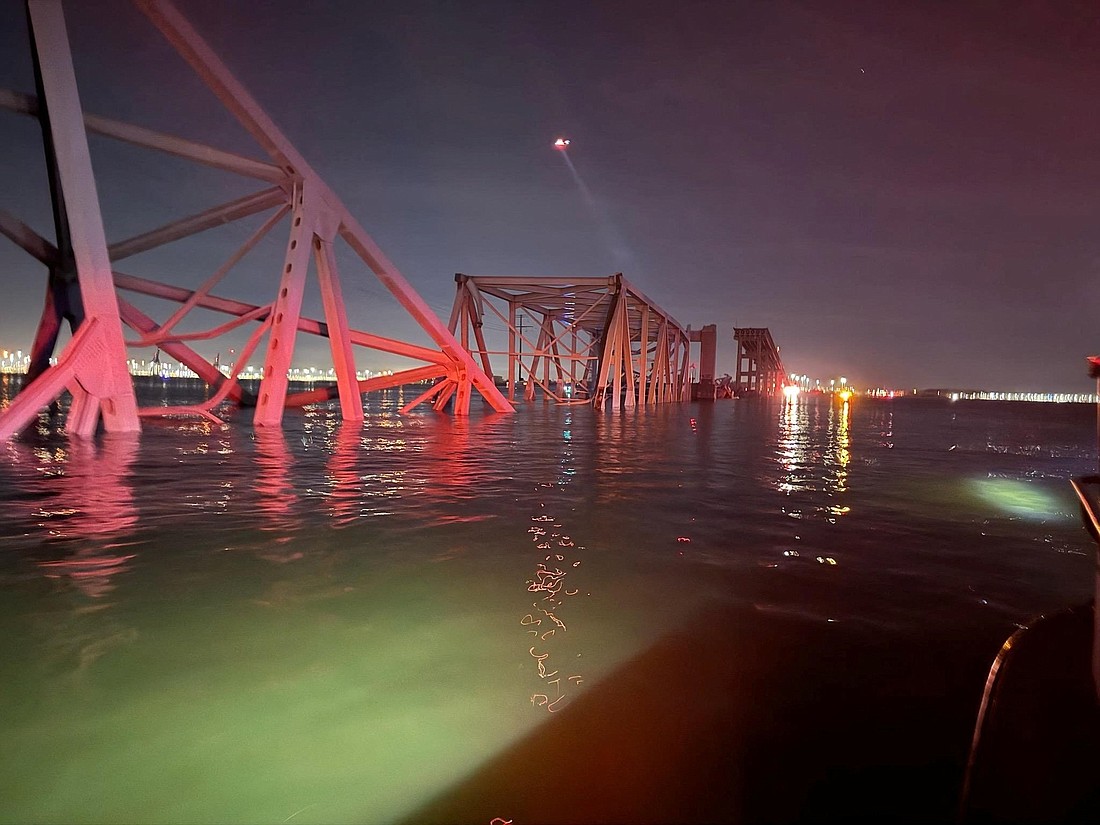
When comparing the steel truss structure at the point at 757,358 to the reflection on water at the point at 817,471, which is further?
the steel truss structure at the point at 757,358

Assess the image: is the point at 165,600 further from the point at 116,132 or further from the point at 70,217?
the point at 116,132

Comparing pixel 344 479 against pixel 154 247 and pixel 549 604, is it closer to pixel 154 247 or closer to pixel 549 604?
pixel 549 604

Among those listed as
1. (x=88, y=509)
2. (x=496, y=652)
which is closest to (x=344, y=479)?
(x=88, y=509)

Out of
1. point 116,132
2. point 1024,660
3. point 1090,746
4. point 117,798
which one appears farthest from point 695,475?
point 116,132

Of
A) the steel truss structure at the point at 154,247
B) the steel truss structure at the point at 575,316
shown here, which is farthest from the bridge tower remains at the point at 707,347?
the steel truss structure at the point at 154,247

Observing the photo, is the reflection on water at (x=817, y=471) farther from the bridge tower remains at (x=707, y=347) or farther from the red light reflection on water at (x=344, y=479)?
the bridge tower remains at (x=707, y=347)

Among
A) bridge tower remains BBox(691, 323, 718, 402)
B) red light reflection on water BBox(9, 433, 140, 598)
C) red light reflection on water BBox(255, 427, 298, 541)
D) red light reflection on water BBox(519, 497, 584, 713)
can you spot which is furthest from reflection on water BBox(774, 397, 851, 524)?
bridge tower remains BBox(691, 323, 718, 402)

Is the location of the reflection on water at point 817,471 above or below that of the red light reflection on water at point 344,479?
below

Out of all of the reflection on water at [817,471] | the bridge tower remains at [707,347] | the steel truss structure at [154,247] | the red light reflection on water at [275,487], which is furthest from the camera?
the bridge tower remains at [707,347]
